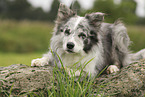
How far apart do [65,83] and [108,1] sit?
27.3m

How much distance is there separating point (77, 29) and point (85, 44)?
36cm

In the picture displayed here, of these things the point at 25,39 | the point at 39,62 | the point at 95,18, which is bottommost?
the point at 39,62

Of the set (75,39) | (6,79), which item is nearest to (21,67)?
(6,79)

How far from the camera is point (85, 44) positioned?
13.7ft

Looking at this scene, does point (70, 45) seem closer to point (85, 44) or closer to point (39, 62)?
point (85, 44)

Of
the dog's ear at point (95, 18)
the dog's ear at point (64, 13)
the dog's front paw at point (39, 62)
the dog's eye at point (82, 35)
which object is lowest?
the dog's front paw at point (39, 62)

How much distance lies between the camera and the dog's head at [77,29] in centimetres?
391

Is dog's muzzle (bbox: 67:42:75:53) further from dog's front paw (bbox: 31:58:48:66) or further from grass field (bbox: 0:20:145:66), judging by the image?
grass field (bbox: 0:20:145:66)

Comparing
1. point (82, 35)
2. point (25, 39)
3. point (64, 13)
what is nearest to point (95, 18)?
point (82, 35)

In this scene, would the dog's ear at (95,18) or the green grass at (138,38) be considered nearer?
the dog's ear at (95,18)

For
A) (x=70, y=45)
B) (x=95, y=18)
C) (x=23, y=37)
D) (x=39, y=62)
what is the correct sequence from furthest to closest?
(x=23, y=37) < (x=95, y=18) < (x=39, y=62) < (x=70, y=45)

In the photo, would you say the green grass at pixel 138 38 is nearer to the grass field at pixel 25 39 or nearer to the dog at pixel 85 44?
the grass field at pixel 25 39

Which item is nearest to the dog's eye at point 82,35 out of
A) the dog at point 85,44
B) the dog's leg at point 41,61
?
the dog at point 85,44

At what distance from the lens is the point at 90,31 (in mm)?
4363
